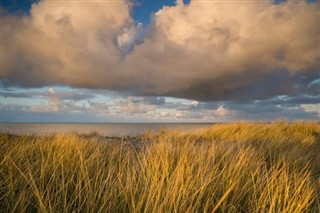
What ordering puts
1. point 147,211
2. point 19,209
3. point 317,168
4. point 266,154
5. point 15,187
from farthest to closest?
1. point 266,154
2. point 317,168
3. point 15,187
4. point 19,209
5. point 147,211

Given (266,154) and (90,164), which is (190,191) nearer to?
(90,164)

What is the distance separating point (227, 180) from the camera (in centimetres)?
250

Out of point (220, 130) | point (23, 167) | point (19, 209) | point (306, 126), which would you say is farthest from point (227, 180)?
point (306, 126)

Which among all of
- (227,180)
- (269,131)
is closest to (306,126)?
(269,131)

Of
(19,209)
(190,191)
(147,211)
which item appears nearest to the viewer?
(147,211)

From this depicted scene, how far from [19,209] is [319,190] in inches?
111

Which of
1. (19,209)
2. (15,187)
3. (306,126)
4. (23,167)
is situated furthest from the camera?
(306,126)

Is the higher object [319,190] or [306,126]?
[306,126]

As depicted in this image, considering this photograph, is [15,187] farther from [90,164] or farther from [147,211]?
[147,211]

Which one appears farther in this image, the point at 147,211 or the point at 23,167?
the point at 23,167

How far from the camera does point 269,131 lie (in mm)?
9055

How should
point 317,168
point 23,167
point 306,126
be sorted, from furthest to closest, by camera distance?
point 306,126 < point 317,168 < point 23,167

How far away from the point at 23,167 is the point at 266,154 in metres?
3.67

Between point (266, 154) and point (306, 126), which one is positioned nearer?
point (266, 154)
